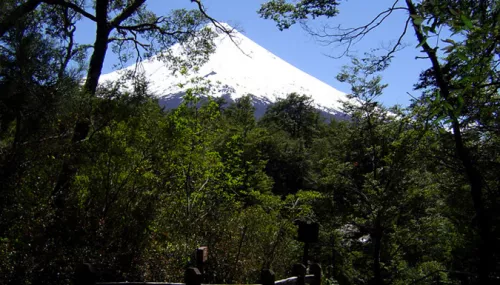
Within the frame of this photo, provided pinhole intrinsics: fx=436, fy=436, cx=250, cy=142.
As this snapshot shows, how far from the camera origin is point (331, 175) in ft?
54.9

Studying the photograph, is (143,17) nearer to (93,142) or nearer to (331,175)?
(93,142)

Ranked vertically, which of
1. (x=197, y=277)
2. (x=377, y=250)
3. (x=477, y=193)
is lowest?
(x=377, y=250)

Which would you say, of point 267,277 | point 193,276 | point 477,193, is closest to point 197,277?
point 193,276

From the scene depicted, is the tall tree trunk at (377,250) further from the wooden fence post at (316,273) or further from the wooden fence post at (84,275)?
the wooden fence post at (84,275)

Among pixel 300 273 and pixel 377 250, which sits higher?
pixel 300 273

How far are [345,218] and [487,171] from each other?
9042mm

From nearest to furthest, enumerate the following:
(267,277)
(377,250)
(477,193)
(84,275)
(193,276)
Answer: (84,275) < (193,276) < (267,277) < (477,193) < (377,250)

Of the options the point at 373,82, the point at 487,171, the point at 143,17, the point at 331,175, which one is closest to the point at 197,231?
the point at 143,17

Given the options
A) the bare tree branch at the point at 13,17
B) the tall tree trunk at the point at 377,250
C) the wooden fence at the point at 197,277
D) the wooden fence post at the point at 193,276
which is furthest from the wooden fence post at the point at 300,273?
the tall tree trunk at the point at 377,250

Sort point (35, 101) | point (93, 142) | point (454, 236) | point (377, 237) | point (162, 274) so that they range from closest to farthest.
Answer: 1. point (35, 101)
2. point (93, 142)
3. point (162, 274)
4. point (454, 236)
5. point (377, 237)

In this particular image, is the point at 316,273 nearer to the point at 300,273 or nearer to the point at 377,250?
the point at 300,273

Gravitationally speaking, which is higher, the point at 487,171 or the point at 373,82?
the point at 373,82

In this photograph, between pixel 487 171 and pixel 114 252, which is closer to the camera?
pixel 114 252

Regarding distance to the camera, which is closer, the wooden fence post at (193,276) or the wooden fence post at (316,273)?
the wooden fence post at (193,276)
